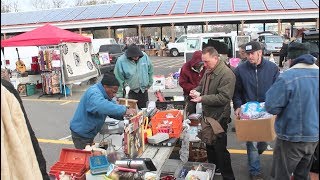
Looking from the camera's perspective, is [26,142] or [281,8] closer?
[26,142]

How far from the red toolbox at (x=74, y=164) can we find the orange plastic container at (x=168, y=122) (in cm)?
116

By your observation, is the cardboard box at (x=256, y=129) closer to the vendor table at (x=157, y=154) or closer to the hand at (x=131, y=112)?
the vendor table at (x=157, y=154)

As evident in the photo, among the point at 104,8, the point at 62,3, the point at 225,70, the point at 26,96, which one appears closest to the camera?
the point at 225,70

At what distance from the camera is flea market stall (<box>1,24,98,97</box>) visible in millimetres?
11867

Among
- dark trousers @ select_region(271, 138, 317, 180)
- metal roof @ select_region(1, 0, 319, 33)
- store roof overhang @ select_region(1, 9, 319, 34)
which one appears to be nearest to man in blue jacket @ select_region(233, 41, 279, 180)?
dark trousers @ select_region(271, 138, 317, 180)

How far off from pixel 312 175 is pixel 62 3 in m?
79.4

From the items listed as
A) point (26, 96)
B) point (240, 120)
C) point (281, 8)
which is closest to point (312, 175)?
point (240, 120)

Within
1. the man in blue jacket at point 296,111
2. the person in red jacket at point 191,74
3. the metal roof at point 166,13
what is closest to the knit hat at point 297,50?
the man in blue jacket at point 296,111

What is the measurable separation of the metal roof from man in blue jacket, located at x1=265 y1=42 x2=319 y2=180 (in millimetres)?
28165

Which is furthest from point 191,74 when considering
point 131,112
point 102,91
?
point 102,91

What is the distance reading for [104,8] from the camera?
38.4m

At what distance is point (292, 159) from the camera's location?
3.52m

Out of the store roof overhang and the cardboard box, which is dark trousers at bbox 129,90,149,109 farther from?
the store roof overhang

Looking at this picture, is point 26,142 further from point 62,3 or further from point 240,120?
point 62,3
